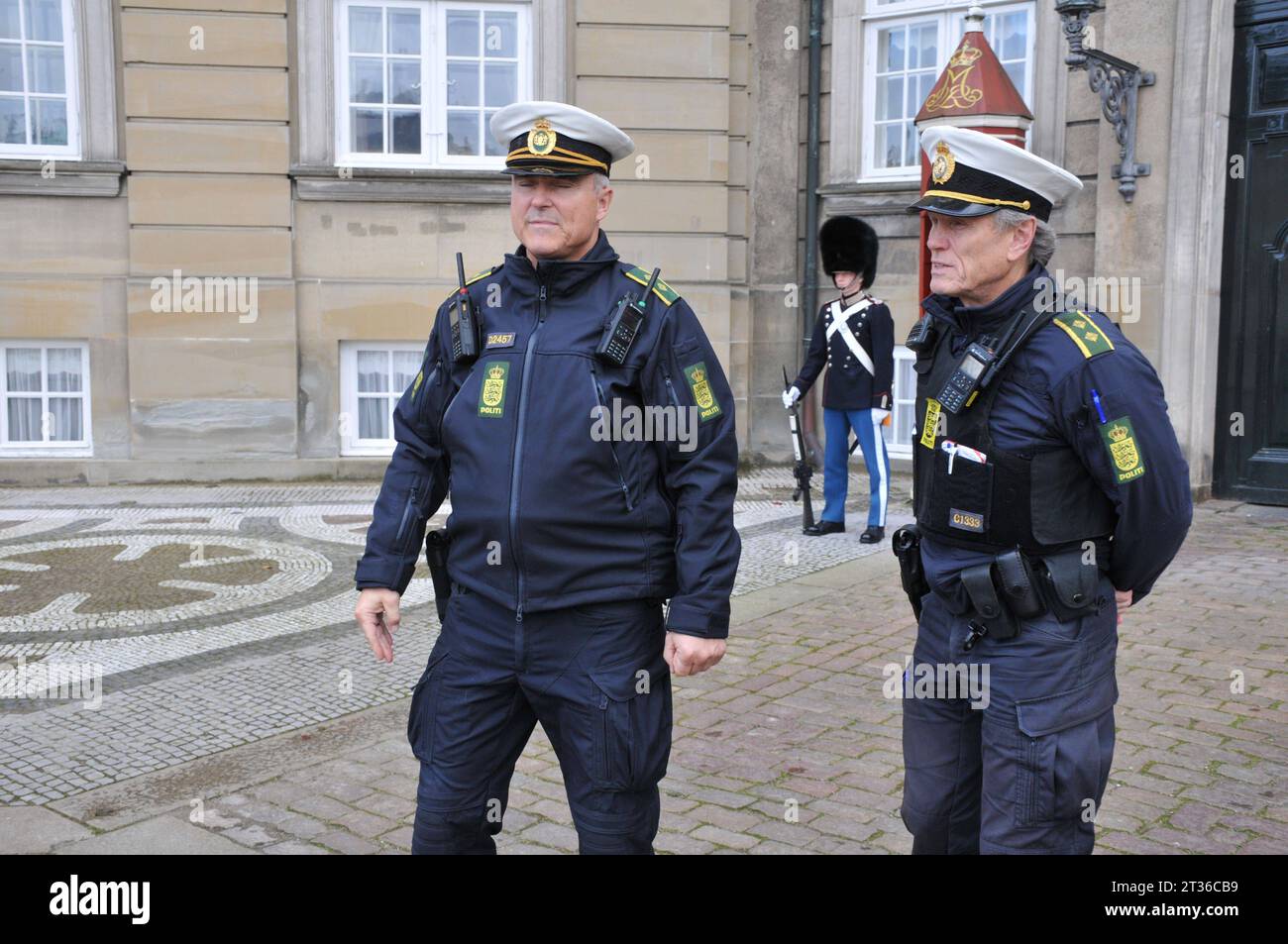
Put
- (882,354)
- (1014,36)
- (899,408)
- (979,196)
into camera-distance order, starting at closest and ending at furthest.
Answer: (979,196) → (882,354) → (1014,36) → (899,408)

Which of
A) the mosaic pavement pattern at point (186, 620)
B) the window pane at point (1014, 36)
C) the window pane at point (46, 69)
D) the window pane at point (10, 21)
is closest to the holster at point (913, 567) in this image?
the mosaic pavement pattern at point (186, 620)

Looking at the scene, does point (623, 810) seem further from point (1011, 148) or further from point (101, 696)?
point (101, 696)

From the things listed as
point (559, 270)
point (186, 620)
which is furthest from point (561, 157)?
point (186, 620)

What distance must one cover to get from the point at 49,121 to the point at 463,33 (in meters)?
3.92

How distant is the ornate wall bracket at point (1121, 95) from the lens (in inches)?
410

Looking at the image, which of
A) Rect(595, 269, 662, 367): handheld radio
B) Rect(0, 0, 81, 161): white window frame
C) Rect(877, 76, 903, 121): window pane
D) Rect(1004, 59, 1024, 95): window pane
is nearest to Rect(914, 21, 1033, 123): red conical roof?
Rect(1004, 59, 1024, 95): window pane

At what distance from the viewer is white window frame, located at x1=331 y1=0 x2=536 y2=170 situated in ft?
41.7

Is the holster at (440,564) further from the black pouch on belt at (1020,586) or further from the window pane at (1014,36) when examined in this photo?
the window pane at (1014,36)

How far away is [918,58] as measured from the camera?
42.8ft

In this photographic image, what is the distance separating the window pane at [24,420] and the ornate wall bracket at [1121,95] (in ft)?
31.6

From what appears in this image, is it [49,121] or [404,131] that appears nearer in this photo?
[49,121]

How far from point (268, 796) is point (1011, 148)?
339 cm

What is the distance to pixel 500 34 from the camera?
1287 centimetres

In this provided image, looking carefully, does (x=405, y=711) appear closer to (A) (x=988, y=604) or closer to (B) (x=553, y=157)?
(B) (x=553, y=157)
